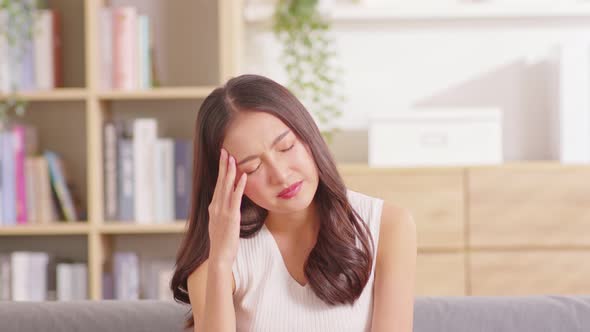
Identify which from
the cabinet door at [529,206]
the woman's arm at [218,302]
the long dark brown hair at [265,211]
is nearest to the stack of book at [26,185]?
the cabinet door at [529,206]

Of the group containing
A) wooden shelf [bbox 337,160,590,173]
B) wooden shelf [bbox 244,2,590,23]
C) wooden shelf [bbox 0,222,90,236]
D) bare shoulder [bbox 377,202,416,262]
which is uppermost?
wooden shelf [bbox 244,2,590,23]

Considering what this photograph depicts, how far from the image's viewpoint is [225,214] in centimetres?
143

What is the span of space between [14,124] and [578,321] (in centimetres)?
251

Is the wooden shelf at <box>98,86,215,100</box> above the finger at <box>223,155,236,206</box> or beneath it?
above

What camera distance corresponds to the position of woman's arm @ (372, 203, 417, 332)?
4.81 ft

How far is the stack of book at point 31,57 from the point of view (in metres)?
3.09

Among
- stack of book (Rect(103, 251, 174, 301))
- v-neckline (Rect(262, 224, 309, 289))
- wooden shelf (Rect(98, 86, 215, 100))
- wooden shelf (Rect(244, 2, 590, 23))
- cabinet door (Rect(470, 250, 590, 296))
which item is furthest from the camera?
wooden shelf (Rect(244, 2, 590, 23))

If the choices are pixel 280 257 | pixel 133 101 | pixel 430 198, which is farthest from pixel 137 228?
Result: pixel 280 257

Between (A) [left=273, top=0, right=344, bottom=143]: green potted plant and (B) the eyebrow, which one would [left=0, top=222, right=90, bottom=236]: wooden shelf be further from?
(B) the eyebrow

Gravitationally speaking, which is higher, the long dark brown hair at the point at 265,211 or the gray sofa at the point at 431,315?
the long dark brown hair at the point at 265,211

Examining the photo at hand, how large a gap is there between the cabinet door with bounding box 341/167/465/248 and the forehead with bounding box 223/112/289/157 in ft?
5.27

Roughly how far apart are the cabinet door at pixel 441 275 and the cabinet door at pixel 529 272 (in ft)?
0.14

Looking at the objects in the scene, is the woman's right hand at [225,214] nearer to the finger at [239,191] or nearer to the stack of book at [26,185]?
the finger at [239,191]

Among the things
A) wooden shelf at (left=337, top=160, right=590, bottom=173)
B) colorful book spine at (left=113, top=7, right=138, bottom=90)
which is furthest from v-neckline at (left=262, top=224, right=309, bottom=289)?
colorful book spine at (left=113, top=7, right=138, bottom=90)
